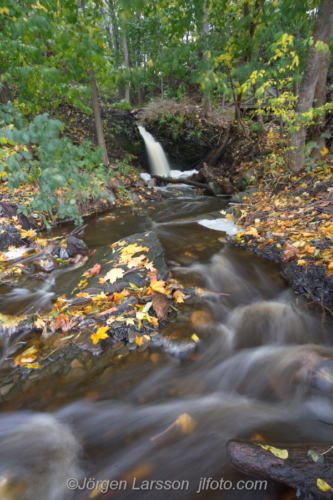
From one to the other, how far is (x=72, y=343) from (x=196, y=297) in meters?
1.58

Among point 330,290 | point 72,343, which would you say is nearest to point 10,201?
point 72,343

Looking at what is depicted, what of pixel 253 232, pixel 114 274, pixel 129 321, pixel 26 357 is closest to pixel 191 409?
pixel 129 321

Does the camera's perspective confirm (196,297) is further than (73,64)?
No

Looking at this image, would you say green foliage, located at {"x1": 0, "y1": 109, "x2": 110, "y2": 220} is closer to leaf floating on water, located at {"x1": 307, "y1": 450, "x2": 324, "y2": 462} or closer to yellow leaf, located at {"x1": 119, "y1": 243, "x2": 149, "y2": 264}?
yellow leaf, located at {"x1": 119, "y1": 243, "x2": 149, "y2": 264}

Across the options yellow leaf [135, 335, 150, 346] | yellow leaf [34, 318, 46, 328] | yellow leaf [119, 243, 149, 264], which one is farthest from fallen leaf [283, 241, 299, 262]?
yellow leaf [34, 318, 46, 328]

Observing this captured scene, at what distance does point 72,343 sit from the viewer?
264 cm

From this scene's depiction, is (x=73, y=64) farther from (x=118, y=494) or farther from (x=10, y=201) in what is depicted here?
(x=118, y=494)

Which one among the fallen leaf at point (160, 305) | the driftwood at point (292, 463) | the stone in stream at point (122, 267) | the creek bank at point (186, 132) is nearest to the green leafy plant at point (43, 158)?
the stone in stream at point (122, 267)

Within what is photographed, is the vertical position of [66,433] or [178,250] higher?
[178,250]

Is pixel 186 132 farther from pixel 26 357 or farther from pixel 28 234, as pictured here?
pixel 26 357

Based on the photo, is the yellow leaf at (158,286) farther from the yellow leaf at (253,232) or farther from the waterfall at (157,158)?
the waterfall at (157,158)

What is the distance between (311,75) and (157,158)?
833cm

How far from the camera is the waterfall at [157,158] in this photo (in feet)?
42.6

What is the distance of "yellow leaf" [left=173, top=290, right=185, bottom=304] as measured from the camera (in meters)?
3.17
